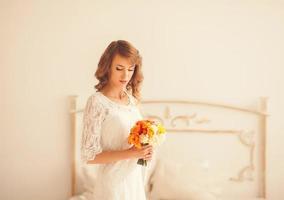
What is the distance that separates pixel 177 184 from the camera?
285 cm

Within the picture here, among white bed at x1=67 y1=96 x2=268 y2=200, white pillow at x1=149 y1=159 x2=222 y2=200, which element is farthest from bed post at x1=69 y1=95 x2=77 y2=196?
white pillow at x1=149 y1=159 x2=222 y2=200

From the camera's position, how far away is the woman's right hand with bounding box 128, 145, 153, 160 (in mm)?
1679

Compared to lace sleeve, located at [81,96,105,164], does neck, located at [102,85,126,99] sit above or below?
above

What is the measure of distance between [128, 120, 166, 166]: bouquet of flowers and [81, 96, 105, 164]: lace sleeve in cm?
14

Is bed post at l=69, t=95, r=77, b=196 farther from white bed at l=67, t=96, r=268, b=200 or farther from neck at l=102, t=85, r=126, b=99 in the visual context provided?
neck at l=102, t=85, r=126, b=99

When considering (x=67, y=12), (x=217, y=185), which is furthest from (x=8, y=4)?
(x=217, y=185)

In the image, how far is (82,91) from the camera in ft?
10.3

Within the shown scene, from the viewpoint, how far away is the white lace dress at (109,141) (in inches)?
66.5

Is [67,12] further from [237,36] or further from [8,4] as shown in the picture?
[237,36]

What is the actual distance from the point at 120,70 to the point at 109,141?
12.8 inches

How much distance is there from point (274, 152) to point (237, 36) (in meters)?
1.00

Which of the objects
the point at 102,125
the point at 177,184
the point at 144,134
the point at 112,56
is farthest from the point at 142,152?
the point at 177,184

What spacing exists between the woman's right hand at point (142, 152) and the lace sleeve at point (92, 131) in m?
0.14

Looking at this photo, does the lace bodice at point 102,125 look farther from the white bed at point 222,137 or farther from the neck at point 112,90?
the white bed at point 222,137
